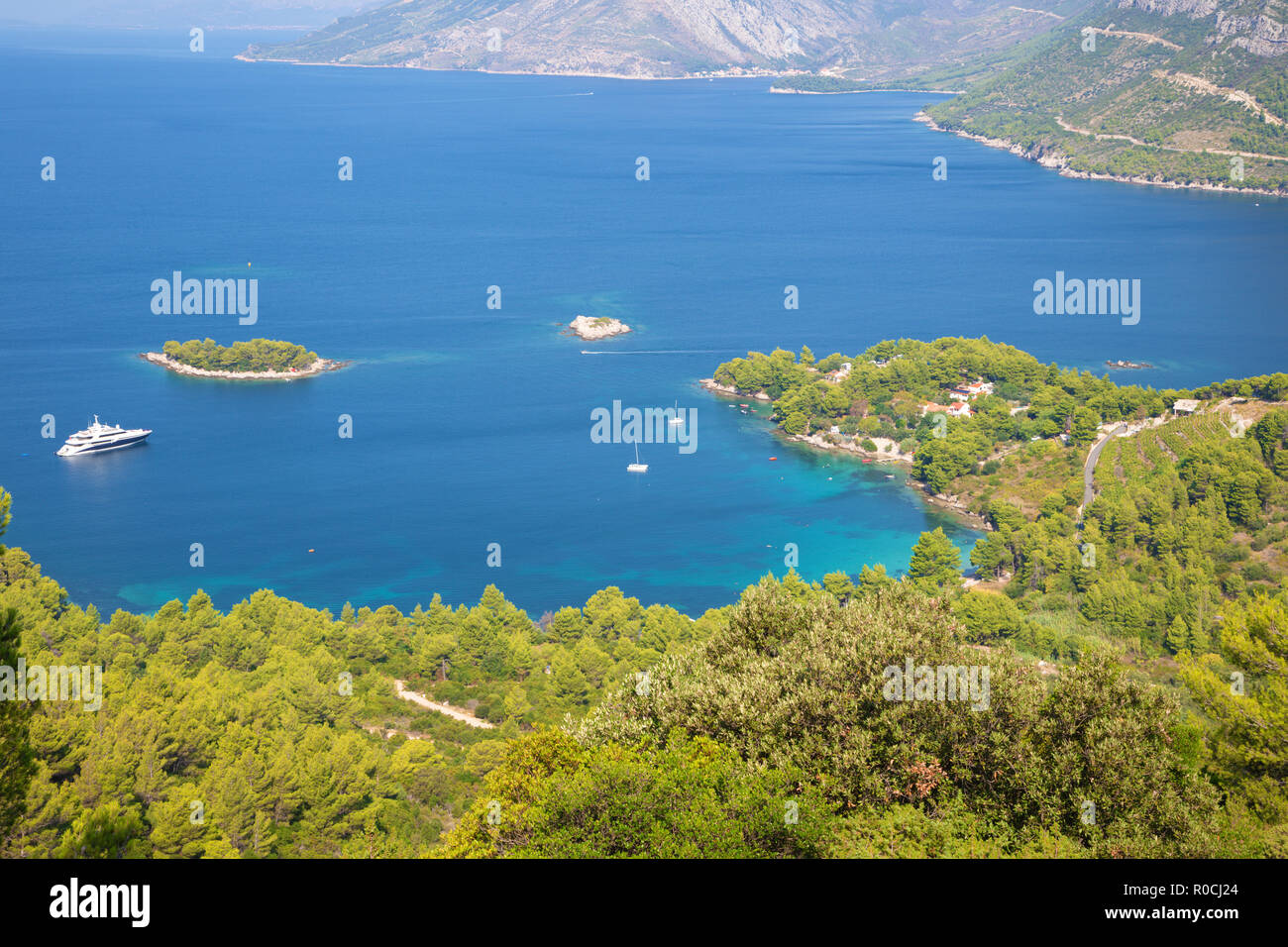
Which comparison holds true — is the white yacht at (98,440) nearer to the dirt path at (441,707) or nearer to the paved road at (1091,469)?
the dirt path at (441,707)

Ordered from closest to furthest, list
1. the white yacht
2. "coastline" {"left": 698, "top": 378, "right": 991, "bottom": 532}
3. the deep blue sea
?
the deep blue sea
"coastline" {"left": 698, "top": 378, "right": 991, "bottom": 532}
the white yacht

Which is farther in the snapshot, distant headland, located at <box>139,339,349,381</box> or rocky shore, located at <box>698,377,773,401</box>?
distant headland, located at <box>139,339,349,381</box>

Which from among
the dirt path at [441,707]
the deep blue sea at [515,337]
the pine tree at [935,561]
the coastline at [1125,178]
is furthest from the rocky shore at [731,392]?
the coastline at [1125,178]

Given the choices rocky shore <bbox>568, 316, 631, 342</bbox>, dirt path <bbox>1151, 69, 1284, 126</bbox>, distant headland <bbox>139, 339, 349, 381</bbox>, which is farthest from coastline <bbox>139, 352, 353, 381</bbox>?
dirt path <bbox>1151, 69, 1284, 126</bbox>

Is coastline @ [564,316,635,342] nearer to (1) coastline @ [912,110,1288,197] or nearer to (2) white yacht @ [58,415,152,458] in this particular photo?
(2) white yacht @ [58,415,152,458]

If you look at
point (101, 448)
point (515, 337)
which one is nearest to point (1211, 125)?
point (515, 337)
